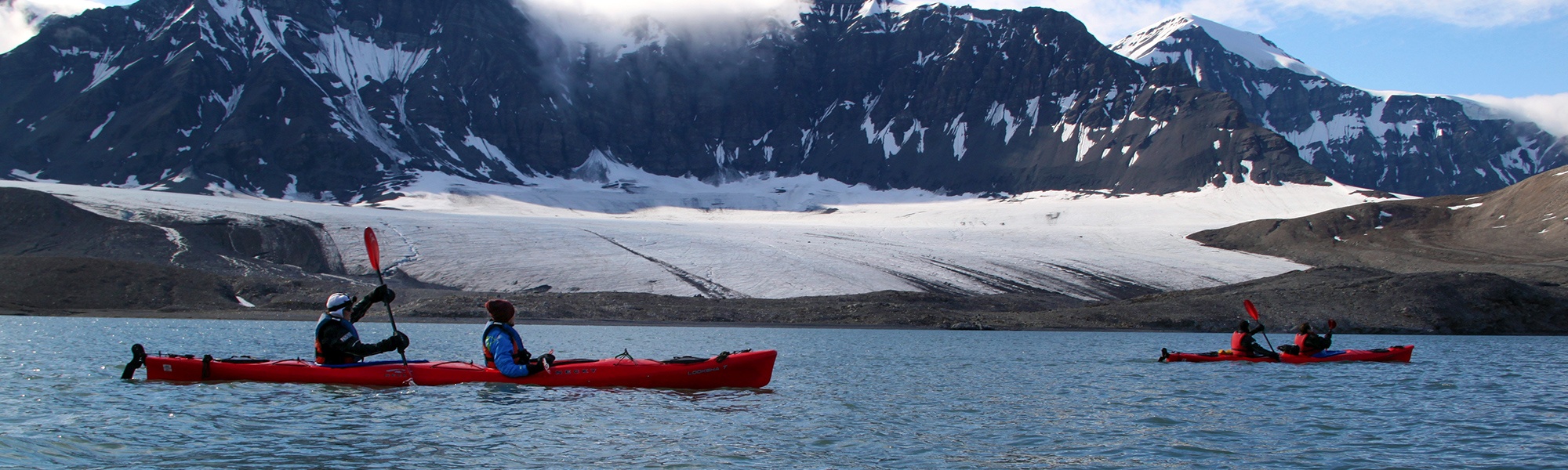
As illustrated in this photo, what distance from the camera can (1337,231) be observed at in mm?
104000

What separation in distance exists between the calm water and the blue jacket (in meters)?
0.40

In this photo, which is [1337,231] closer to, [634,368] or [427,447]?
[634,368]

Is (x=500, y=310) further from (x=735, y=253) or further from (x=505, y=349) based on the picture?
(x=735, y=253)

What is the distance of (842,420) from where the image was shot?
1703 cm

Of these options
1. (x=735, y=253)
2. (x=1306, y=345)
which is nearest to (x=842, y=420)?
(x=1306, y=345)

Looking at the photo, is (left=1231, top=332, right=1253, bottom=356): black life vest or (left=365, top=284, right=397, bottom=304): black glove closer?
(left=365, top=284, right=397, bottom=304): black glove

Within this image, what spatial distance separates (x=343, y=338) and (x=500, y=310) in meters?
2.89

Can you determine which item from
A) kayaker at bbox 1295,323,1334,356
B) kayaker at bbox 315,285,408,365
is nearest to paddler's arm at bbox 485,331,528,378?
kayaker at bbox 315,285,408,365

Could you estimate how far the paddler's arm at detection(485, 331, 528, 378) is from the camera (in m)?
19.8

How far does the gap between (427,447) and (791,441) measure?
4.53 metres

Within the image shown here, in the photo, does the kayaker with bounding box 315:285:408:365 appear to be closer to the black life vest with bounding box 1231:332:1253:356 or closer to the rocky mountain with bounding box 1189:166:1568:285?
the black life vest with bounding box 1231:332:1253:356

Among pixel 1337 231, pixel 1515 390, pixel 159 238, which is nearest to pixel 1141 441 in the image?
pixel 1515 390

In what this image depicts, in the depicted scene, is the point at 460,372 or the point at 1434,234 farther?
the point at 1434,234

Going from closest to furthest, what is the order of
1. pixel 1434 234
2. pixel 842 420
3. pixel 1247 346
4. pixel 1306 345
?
pixel 842 420 < pixel 1247 346 < pixel 1306 345 < pixel 1434 234
